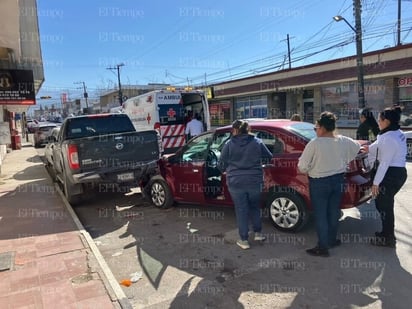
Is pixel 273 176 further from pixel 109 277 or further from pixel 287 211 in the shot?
pixel 109 277

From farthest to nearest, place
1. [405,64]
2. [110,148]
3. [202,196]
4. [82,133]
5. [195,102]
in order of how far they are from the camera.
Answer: [405,64]
[195,102]
[82,133]
[110,148]
[202,196]

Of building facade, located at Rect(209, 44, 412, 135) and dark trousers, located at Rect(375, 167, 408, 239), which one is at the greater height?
building facade, located at Rect(209, 44, 412, 135)

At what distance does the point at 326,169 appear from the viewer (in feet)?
13.9

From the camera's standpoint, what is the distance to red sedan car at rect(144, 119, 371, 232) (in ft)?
15.9

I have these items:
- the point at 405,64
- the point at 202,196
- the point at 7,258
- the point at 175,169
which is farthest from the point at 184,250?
the point at 405,64

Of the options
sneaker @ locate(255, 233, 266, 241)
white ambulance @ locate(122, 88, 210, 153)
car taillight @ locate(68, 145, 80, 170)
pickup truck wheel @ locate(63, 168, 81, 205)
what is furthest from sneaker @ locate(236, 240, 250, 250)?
white ambulance @ locate(122, 88, 210, 153)

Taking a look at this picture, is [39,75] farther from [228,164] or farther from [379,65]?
[379,65]

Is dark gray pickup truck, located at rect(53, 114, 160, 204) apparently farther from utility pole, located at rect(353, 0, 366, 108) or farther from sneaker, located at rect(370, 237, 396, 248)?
utility pole, located at rect(353, 0, 366, 108)

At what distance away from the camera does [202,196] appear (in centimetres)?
596

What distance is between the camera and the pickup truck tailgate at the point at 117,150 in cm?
662

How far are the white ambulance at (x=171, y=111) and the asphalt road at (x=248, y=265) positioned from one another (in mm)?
6295

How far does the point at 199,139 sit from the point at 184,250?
2.13m

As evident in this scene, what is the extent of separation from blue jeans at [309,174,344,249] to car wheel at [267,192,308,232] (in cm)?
47

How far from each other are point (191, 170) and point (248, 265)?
2233 mm
